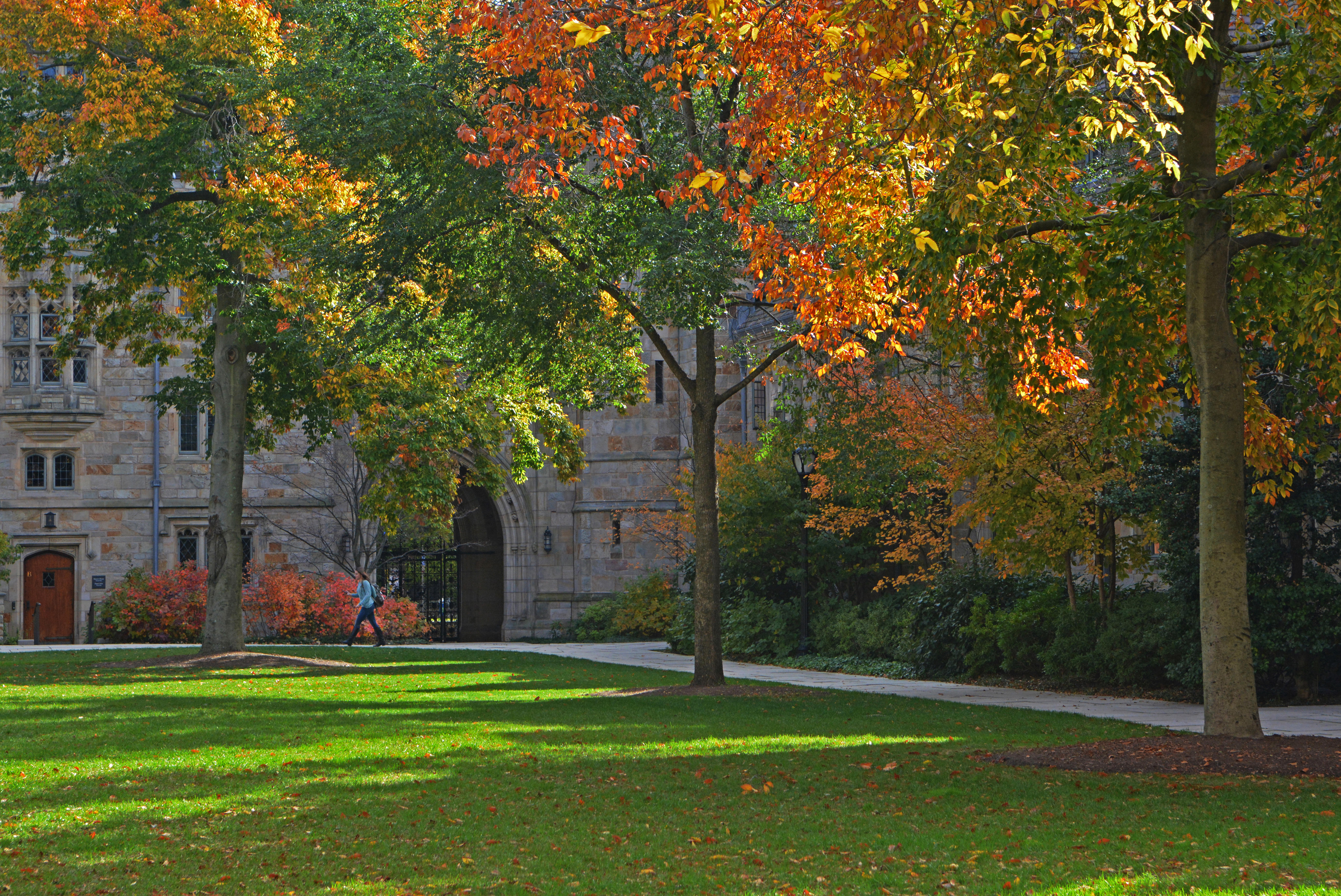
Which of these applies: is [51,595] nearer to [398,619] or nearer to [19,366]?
[19,366]

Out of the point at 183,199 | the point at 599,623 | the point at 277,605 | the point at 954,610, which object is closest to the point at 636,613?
the point at 599,623

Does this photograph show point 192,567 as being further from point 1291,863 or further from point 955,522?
point 1291,863

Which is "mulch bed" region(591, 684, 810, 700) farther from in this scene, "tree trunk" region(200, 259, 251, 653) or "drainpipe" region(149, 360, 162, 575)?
"drainpipe" region(149, 360, 162, 575)

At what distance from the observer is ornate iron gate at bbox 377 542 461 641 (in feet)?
119

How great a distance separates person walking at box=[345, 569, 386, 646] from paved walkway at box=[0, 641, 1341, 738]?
1.70m

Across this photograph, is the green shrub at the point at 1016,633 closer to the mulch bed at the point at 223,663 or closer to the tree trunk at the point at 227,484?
the mulch bed at the point at 223,663

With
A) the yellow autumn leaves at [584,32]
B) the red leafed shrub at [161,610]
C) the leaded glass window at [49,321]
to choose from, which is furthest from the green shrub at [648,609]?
the yellow autumn leaves at [584,32]

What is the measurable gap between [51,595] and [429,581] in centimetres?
1166

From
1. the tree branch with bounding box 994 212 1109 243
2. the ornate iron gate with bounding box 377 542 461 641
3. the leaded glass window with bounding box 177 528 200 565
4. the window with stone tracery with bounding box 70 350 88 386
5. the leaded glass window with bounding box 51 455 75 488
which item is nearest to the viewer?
the tree branch with bounding box 994 212 1109 243

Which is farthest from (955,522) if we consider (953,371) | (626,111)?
(626,111)

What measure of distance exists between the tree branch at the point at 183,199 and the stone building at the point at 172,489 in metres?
14.3

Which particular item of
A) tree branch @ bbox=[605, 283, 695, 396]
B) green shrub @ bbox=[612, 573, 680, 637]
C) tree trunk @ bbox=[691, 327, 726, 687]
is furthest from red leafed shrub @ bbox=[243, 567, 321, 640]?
tree branch @ bbox=[605, 283, 695, 396]

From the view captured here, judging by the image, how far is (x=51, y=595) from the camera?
34719 mm

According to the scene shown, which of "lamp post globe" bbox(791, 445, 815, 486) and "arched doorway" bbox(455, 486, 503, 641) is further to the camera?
"arched doorway" bbox(455, 486, 503, 641)
